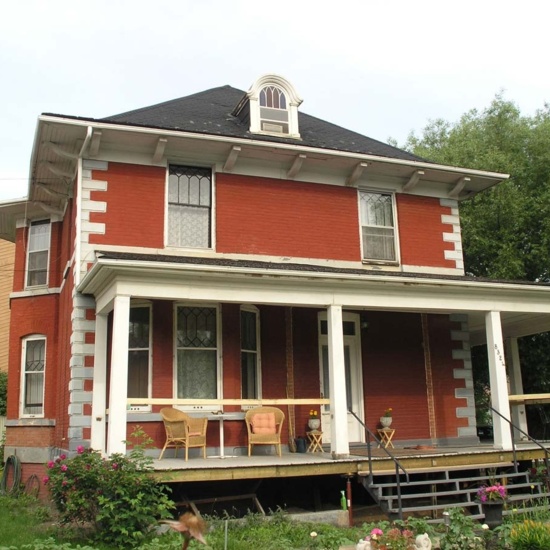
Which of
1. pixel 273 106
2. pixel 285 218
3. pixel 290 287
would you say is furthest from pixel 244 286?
pixel 273 106

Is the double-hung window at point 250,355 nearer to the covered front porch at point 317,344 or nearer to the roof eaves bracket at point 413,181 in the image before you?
the covered front porch at point 317,344

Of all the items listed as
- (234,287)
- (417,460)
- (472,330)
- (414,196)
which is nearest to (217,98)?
(414,196)

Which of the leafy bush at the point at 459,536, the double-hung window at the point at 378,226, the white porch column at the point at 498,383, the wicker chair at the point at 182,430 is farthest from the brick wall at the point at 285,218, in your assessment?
the leafy bush at the point at 459,536

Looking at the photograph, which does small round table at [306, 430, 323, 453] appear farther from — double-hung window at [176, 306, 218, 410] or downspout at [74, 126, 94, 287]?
downspout at [74, 126, 94, 287]

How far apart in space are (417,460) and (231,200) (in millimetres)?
5798

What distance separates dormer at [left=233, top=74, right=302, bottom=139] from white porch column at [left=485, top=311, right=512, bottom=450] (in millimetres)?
5410

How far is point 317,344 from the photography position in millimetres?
12805

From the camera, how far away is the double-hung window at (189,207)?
12.4 metres

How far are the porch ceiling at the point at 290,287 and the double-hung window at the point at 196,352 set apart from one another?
50.3 inches

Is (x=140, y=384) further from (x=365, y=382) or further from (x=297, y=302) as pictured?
(x=365, y=382)

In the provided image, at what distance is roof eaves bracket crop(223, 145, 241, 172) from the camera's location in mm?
12320

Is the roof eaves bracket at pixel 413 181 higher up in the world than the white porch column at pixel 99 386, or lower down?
higher up

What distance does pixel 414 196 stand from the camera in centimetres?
1426

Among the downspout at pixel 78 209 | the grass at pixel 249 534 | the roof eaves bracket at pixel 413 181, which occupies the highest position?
the roof eaves bracket at pixel 413 181
